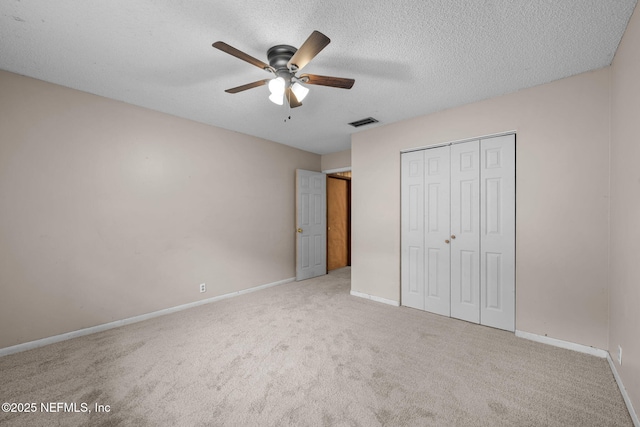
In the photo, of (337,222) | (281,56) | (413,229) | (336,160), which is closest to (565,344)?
(413,229)

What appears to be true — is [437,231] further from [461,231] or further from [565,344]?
[565,344]

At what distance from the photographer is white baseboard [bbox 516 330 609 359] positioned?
2268mm

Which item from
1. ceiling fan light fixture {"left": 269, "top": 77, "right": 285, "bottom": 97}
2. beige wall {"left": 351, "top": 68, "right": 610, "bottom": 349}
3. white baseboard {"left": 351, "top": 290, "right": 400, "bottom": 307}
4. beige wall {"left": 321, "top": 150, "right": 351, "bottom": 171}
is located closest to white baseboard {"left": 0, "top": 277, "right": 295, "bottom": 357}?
white baseboard {"left": 351, "top": 290, "right": 400, "bottom": 307}

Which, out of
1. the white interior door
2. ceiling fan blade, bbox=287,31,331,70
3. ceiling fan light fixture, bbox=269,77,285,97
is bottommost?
the white interior door

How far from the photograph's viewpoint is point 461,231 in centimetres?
310

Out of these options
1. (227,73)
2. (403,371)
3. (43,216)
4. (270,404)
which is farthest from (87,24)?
(403,371)

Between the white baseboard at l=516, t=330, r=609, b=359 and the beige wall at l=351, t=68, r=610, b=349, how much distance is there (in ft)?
0.12

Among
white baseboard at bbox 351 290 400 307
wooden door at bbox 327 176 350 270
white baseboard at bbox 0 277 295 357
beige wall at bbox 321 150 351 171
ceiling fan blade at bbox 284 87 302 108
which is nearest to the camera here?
ceiling fan blade at bbox 284 87 302 108

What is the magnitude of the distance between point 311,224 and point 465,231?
112 inches

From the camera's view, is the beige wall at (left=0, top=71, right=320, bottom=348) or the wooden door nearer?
the beige wall at (left=0, top=71, right=320, bottom=348)

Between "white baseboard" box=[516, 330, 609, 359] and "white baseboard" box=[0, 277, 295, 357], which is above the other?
"white baseboard" box=[516, 330, 609, 359]

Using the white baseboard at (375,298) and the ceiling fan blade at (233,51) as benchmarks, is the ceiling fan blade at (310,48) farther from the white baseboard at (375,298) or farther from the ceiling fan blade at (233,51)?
the white baseboard at (375,298)

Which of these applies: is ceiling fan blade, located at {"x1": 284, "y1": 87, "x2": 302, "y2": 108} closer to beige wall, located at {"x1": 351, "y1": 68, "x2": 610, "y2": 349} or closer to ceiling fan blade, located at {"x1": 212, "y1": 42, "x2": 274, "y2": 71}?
ceiling fan blade, located at {"x1": 212, "y1": 42, "x2": 274, "y2": 71}

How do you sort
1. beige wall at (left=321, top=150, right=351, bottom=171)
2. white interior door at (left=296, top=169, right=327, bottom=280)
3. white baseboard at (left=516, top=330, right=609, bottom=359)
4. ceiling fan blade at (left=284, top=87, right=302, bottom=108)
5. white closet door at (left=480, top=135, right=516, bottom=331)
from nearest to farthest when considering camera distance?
ceiling fan blade at (left=284, top=87, right=302, bottom=108)
white baseboard at (left=516, top=330, right=609, bottom=359)
white closet door at (left=480, top=135, right=516, bottom=331)
white interior door at (left=296, top=169, right=327, bottom=280)
beige wall at (left=321, top=150, right=351, bottom=171)
